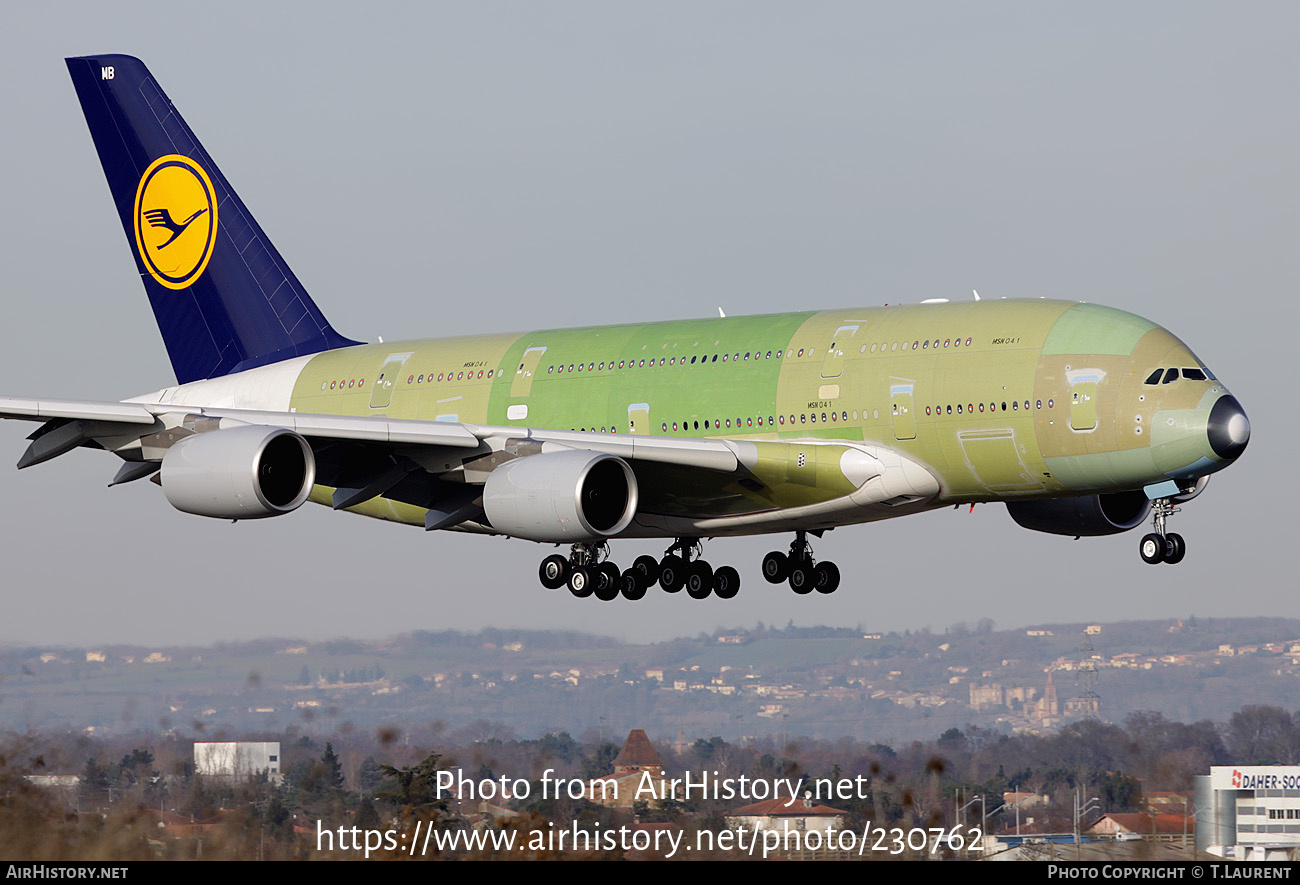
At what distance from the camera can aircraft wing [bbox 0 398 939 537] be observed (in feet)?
105

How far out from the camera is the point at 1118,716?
125 ft

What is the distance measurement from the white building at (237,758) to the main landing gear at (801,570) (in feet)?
36.9

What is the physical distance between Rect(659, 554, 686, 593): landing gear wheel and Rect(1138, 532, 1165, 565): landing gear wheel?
10.6 metres

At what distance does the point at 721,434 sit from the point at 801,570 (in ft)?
17.3

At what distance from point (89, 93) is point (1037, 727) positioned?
26.2 m

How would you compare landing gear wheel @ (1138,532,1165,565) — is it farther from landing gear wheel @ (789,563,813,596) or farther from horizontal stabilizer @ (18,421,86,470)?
horizontal stabilizer @ (18,421,86,470)

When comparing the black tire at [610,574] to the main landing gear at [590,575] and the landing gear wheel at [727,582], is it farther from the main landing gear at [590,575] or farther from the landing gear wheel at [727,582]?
the landing gear wheel at [727,582]

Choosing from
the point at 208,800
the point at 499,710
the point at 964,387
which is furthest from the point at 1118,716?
the point at 208,800

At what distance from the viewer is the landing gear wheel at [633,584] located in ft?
127

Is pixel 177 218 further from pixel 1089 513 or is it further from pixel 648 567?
pixel 1089 513

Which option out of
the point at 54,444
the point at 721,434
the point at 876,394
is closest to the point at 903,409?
the point at 876,394

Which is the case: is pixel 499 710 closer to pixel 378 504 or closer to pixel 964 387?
pixel 378 504

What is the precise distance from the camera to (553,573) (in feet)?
118

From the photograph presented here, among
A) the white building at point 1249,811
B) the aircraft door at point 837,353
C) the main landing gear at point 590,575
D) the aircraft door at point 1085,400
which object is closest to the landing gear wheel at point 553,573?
the main landing gear at point 590,575
